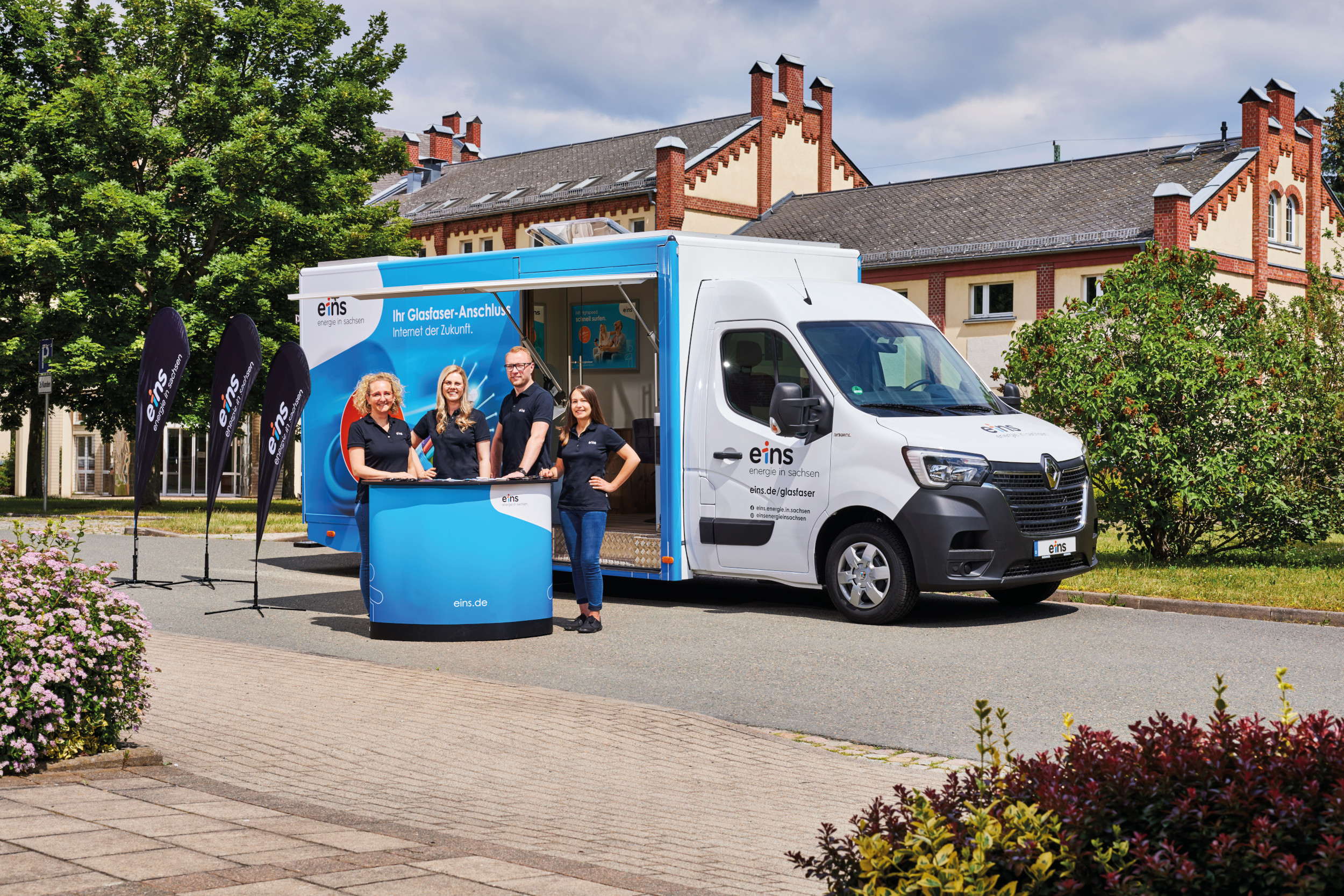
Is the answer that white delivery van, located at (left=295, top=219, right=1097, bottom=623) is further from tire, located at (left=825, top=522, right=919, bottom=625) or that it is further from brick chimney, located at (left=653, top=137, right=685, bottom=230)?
brick chimney, located at (left=653, top=137, right=685, bottom=230)

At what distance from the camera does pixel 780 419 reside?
1103 cm

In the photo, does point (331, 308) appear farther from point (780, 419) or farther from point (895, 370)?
point (895, 370)

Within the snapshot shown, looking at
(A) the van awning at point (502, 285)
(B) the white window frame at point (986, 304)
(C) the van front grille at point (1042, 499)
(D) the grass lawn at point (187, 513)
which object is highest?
(B) the white window frame at point (986, 304)

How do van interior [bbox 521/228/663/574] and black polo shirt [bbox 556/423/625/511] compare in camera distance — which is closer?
black polo shirt [bbox 556/423/625/511]

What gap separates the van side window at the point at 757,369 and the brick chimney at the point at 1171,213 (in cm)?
2627

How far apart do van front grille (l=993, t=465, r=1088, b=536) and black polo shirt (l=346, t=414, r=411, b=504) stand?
14.7 feet

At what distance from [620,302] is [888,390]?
406cm

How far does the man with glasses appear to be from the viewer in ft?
34.8

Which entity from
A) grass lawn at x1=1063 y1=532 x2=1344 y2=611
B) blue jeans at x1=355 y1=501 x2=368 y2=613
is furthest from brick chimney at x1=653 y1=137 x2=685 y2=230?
blue jeans at x1=355 y1=501 x2=368 y2=613

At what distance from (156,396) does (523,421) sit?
4.13m

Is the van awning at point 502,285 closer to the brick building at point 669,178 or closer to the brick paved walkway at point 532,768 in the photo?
the brick paved walkway at point 532,768

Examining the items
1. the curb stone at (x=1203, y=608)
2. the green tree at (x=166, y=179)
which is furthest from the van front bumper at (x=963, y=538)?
the green tree at (x=166, y=179)

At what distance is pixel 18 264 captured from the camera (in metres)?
26.9

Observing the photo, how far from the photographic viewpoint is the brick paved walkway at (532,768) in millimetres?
4926
